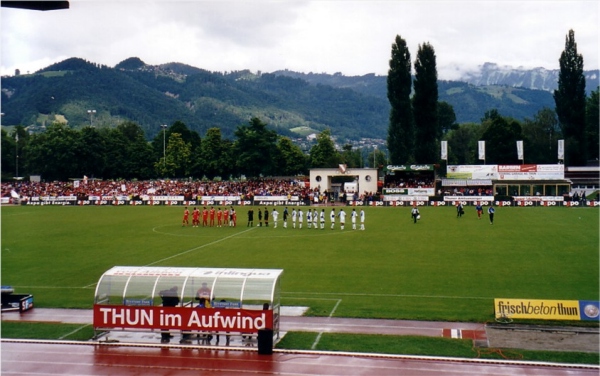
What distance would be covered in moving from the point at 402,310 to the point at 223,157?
8881cm

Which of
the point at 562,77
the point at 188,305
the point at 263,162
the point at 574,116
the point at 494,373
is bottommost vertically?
the point at 494,373

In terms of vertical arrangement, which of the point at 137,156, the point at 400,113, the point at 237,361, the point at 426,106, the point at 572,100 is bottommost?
the point at 237,361

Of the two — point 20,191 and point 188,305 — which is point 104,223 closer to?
point 188,305

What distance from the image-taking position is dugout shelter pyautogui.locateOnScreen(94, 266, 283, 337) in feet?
55.3

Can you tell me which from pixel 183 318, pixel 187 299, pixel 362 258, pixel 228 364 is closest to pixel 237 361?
pixel 228 364

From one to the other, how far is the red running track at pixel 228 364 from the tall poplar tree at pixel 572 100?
261ft

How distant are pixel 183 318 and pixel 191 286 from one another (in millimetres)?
977

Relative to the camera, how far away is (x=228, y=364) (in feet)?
50.0

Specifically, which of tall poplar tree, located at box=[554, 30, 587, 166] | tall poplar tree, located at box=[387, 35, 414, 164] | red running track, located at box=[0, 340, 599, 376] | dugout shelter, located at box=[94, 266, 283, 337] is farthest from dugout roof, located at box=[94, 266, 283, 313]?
tall poplar tree, located at box=[554, 30, 587, 166]

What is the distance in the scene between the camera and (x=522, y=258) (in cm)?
2942

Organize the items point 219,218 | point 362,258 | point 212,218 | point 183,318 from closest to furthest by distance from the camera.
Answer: point 183,318 < point 362,258 < point 219,218 < point 212,218

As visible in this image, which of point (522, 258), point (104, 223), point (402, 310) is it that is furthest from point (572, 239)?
point (104, 223)

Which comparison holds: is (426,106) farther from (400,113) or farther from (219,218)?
(219,218)

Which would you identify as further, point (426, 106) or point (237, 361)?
point (426, 106)
